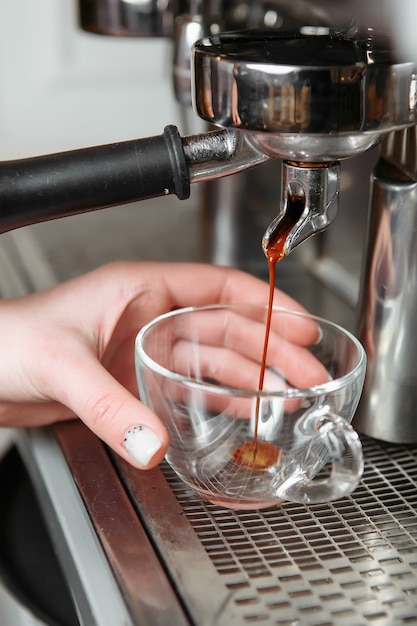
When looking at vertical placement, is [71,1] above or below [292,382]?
above

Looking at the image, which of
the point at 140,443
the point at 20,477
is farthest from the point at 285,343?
the point at 20,477

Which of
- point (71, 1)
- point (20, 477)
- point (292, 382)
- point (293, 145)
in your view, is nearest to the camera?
point (293, 145)

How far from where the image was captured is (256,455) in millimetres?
402

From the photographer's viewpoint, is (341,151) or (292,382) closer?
(341,151)

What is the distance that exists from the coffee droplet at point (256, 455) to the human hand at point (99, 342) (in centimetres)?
6

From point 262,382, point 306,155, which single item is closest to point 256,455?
point 262,382

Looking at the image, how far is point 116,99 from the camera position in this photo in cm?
131

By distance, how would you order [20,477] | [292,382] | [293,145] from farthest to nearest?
[20,477], [292,382], [293,145]

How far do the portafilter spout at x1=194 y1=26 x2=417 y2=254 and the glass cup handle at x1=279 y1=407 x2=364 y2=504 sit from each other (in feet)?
0.31

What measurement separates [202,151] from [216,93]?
0.12ft

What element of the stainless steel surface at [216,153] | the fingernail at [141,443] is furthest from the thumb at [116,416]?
the stainless steel surface at [216,153]

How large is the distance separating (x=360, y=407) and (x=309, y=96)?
0.20m

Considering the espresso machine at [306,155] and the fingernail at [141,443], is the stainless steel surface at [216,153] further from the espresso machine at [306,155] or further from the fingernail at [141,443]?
the fingernail at [141,443]

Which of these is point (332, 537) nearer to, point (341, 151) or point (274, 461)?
point (274, 461)
